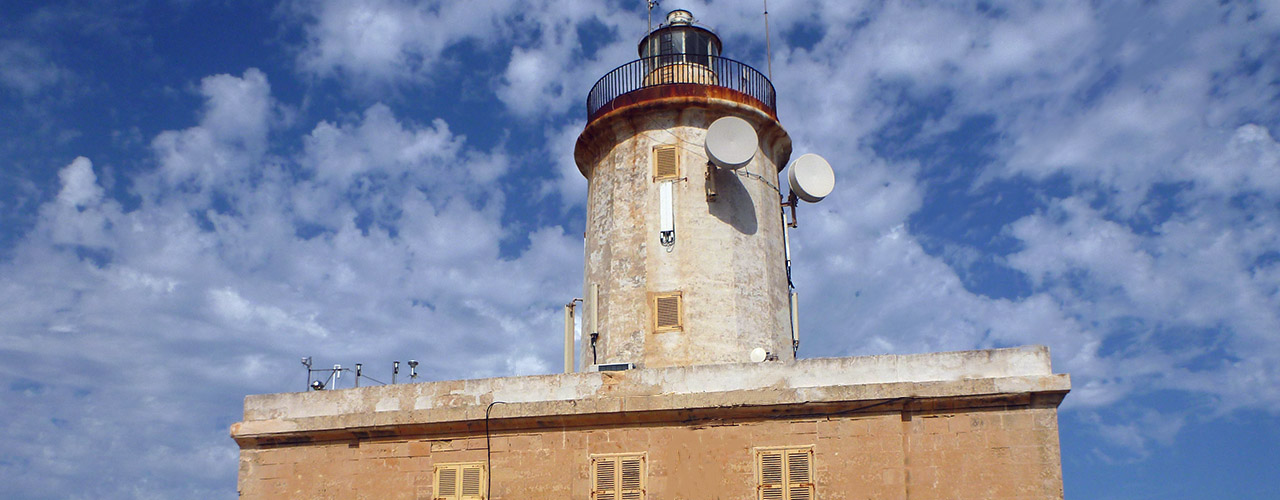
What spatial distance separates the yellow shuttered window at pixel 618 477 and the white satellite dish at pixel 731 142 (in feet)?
Result: 17.9

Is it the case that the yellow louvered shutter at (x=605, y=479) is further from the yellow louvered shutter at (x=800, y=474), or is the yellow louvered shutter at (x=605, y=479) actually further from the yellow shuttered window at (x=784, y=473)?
the yellow louvered shutter at (x=800, y=474)

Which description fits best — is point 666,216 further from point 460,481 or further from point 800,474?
point 460,481

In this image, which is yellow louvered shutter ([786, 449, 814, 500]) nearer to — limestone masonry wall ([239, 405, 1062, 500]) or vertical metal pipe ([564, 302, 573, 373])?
limestone masonry wall ([239, 405, 1062, 500])

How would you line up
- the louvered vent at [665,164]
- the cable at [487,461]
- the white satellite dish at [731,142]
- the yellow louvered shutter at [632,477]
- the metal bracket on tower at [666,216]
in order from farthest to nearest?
the louvered vent at [665,164] < the metal bracket on tower at [666,216] < the white satellite dish at [731,142] < the cable at [487,461] < the yellow louvered shutter at [632,477]

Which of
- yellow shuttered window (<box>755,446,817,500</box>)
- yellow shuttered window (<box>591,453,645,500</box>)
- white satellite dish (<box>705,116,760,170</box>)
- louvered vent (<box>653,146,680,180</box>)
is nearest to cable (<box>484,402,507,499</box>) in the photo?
yellow shuttered window (<box>591,453,645,500</box>)

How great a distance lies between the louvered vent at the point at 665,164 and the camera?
1900 cm

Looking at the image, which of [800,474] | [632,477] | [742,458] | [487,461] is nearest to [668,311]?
[632,477]

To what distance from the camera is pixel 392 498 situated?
1599 cm

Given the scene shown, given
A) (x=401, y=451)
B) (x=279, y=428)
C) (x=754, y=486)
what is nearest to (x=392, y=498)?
(x=401, y=451)

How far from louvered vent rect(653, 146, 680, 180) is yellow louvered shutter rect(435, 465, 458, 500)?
20.6 ft

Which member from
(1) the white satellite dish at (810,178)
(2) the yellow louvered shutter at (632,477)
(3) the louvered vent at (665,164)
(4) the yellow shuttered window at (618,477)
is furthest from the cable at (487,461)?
(1) the white satellite dish at (810,178)

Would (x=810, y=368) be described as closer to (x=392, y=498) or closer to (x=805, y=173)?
(x=805, y=173)

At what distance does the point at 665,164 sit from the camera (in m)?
19.1

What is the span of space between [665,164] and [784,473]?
6.48 metres
